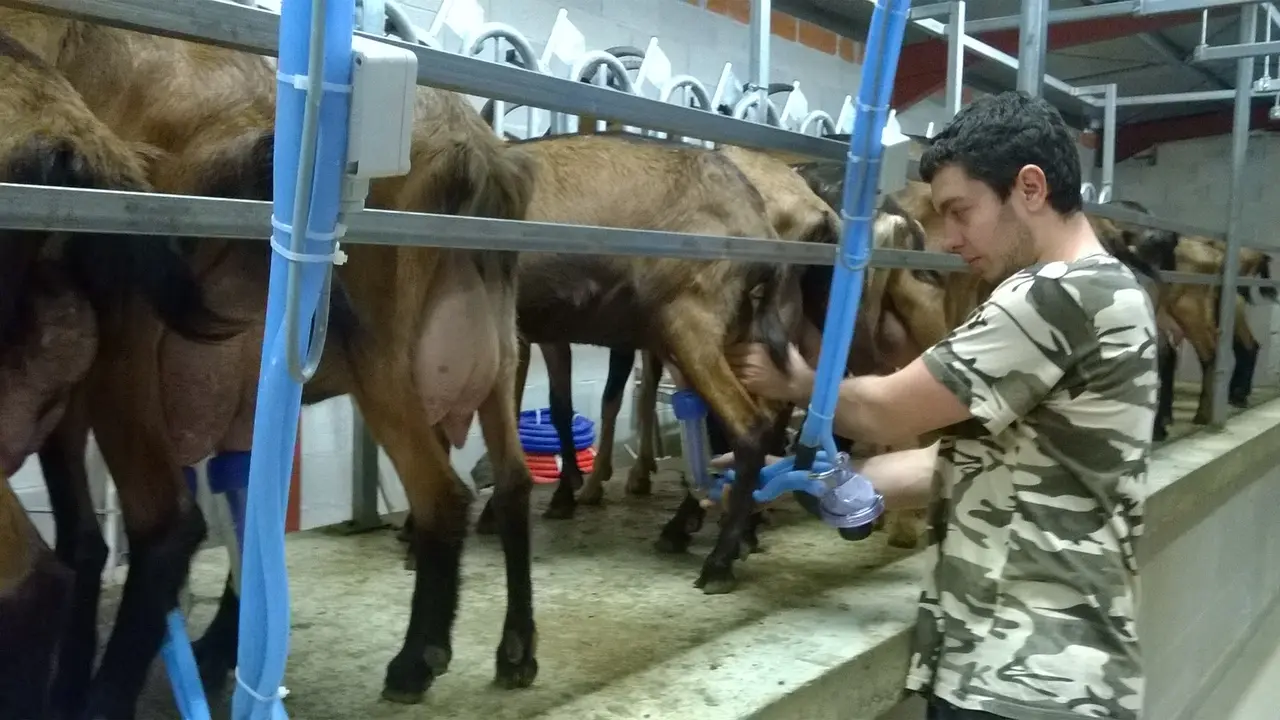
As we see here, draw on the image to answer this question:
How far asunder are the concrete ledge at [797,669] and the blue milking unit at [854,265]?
0.30 m

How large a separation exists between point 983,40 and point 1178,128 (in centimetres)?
458

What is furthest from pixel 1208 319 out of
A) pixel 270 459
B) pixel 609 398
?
pixel 270 459

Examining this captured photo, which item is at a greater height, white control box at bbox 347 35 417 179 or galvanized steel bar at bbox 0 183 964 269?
white control box at bbox 347 35 417 179

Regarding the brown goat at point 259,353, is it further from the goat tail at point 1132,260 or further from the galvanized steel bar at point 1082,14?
the goat tail at point 1132,260

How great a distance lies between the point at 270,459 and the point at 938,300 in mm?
2912

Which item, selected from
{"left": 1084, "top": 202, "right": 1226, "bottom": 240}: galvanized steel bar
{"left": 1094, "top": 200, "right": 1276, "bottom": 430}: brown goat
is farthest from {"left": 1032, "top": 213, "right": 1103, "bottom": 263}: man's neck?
{"left": 1094, "top": 200, "right": 1276, "bottom": 430}: brown goat

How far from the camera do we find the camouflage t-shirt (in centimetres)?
154

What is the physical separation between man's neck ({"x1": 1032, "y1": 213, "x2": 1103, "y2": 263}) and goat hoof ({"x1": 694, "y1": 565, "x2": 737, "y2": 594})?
1.34 m

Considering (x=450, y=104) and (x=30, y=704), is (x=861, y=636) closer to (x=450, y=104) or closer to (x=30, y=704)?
(x=450, y=104)

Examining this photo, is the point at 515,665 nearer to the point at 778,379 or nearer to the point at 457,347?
the point at 457,347

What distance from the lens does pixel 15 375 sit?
145cm

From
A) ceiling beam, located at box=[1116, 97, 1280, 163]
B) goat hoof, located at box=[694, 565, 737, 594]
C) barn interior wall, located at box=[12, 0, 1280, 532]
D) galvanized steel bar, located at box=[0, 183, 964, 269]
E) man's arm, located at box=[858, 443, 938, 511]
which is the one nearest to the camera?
galvanized steel bar, located at box=[0, 183, 964, 269]

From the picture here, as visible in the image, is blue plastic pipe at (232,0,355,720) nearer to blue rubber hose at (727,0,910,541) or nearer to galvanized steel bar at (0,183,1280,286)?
galvanized steel bar at (0,183,1280,286)

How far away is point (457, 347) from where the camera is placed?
6.59 feet
